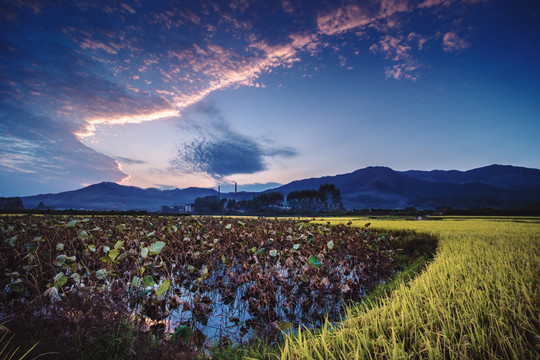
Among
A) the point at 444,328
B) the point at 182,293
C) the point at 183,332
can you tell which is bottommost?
the point at 182,293

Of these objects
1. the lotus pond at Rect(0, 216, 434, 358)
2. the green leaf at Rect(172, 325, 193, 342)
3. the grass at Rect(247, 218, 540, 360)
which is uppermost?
the grass at Rect(247, 218, 540, 360)

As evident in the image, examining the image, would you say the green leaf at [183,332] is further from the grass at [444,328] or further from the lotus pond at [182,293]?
the grass at [444,328]

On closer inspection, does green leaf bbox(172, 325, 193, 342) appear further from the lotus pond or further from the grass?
the grass

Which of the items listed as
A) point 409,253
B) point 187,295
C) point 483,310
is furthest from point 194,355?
point 409,253

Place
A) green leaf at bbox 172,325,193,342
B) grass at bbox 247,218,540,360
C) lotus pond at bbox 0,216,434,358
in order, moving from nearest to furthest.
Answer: grass at bbox 247,218,540,360, green leaf at bbox 172,325,193,342, lotus pond at bbox 0,216,434,358

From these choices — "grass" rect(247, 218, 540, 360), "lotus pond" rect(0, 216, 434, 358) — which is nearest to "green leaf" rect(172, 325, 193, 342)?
"lotus pond" rect(0, 216, 434, 358)

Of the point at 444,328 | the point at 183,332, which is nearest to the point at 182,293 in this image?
the point at 183,332

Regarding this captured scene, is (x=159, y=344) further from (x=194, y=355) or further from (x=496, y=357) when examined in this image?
(x=496, y=357)

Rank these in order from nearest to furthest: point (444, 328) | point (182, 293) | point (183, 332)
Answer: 1. point (444, 328)
2. point (183, 332)
3. point (182, 293)

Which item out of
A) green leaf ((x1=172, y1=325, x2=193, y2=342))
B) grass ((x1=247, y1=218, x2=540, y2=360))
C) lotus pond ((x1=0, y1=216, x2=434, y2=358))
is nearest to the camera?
grass ((x1=247, y1=218, x2=540, y2=360))

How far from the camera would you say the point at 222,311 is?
4.72 metres

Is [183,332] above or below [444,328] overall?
below

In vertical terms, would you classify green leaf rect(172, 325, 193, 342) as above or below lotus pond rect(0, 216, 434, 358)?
above

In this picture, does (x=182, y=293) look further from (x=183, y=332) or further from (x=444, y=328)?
(x=444, y=328)
